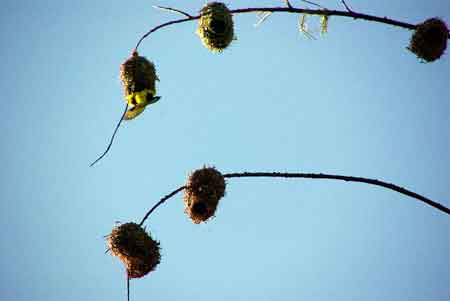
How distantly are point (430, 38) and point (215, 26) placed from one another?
4.69 ft

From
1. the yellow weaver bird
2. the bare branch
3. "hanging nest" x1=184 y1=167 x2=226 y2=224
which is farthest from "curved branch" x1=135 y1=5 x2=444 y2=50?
"hanging nest" x1=184 y1=167 x2=226 y2=224

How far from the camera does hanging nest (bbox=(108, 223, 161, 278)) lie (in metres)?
2.75

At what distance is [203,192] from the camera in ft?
9.07

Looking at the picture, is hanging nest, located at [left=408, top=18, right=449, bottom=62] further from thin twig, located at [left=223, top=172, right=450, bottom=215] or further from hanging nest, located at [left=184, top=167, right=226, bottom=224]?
hanging nest, located at [left=184, top=167, right=226, bottom=224]

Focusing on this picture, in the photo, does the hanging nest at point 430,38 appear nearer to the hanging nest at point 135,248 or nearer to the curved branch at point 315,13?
the curved branch at point 315,13

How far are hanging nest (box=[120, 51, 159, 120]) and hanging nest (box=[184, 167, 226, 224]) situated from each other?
21.6 inches

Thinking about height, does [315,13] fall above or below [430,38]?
above

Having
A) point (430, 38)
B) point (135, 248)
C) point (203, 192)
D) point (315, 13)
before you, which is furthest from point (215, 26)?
point (135, 248)

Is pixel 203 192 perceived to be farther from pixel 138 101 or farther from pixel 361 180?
pixel 361 180

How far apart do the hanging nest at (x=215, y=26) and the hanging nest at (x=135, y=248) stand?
55.3 inches

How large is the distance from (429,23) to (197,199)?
190 cm

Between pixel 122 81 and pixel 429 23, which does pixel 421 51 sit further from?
pixel 122 81

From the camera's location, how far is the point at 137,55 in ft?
10.2

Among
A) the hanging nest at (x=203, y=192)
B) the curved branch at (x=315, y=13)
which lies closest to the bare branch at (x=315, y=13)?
the curved branch at (x=315, y=13)
